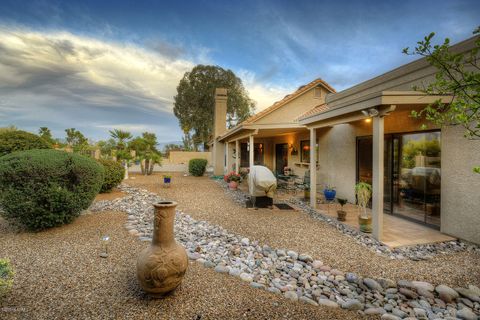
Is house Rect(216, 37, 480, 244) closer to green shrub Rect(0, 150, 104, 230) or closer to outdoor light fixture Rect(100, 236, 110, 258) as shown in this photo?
outdoor light fixture Rect(100, 236, 110, 258)

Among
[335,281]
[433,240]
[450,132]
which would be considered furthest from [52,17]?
[433,240]

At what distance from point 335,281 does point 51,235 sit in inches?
221

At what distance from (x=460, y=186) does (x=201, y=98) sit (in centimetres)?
2650

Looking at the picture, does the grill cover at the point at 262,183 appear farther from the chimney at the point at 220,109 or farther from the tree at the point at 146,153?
the tree at the point at 146,153

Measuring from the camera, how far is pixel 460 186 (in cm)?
467

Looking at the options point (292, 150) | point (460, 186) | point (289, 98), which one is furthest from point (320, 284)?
point (289, 98)

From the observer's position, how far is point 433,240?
4.68 metres

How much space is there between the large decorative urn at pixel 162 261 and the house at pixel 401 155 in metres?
4.22

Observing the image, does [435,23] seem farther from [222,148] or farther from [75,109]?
[75,109]

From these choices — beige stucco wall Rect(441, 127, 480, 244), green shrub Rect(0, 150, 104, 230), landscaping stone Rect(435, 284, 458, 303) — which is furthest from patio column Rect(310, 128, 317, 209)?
green shrub Rect(0, 150, 104, 230)

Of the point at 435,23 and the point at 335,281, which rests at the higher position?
the point at 435,23

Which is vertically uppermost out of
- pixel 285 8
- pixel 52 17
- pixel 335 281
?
pixel 285 8

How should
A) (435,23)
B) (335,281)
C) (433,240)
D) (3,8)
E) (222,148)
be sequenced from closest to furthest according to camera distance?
1. (335,281)
2. (433,240)
3. (3,8)
4. (435,23)
5. (222,148)

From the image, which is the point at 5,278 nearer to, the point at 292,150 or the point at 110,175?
the point at 110,175
